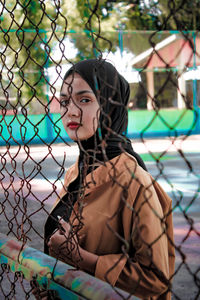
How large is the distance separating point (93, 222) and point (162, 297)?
1.04 feet

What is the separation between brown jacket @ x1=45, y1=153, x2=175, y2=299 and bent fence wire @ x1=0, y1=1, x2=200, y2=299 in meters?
0.03

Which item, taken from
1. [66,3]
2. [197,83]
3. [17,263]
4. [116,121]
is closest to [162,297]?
[17,263]

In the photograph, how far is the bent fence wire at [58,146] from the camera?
101cm

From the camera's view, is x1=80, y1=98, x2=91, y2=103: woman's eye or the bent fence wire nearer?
the bent fence wire

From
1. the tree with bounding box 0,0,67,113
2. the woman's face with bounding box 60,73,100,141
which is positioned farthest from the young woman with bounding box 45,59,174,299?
the tree with bounding box 0,0,67,113

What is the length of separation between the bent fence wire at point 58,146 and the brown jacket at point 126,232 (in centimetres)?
3

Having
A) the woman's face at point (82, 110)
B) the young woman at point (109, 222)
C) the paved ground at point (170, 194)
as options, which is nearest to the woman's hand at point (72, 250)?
the young woman at point (109, 222)

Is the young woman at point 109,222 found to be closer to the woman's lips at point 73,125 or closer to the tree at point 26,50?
the woman's lips at point 73,125

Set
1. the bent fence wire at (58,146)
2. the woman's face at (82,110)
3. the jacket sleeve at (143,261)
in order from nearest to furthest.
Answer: the bent fence wire at (58,146)
the jacket sleeve at (143,261)
the woman's face at (82,110)

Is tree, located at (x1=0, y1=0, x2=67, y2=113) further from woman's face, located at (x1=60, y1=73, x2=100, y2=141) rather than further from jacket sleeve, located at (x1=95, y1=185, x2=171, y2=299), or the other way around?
jacket sleeve, located at (x1=95, y1=185, x2=171, y2=299)

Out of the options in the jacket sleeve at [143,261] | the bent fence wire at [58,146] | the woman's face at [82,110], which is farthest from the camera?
the woman's face at [82,110]

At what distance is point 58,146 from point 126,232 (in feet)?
37.3

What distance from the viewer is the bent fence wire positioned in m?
1.01

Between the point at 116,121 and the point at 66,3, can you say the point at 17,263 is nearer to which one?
the point at 116,121
